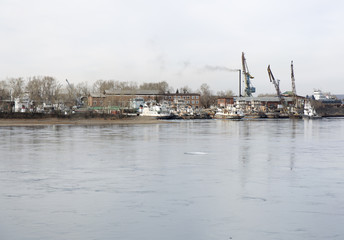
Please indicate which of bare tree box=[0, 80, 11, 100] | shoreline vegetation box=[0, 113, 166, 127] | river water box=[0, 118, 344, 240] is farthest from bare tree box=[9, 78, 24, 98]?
river water box=[0, 118, 344, 240]

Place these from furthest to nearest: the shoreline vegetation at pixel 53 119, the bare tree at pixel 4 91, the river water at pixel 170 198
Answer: the bare tree at pixel 4 91 < the shoreline vegetation at pixel 53 119 < the river water at pixel 170 198

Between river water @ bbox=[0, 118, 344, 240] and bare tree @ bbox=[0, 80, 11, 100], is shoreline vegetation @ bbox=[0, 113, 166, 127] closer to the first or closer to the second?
bare tree @ bbox=[0, 80, 11, 100]

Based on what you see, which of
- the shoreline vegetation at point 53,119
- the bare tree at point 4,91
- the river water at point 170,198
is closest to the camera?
the river water at point 170,198

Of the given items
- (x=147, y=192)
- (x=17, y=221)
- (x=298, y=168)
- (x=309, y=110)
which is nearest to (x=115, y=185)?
(x=147, y=192)

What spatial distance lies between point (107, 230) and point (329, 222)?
18.9ft

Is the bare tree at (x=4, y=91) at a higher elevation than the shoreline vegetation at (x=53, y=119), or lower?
higher

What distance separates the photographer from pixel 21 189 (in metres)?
16.4

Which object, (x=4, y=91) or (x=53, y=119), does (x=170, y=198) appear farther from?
(x=4, y=91)

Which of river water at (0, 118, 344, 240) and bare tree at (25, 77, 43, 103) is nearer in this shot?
river water at (0, 118, 344, 240)

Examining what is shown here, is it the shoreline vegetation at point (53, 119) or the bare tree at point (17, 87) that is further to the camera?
the bare tree at point (17, 87)

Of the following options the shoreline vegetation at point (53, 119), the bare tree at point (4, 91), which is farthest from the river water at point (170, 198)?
the bare tree at point (4, 91)

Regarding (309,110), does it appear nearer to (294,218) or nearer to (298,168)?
(298,168)

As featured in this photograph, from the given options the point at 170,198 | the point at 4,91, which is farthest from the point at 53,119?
the point at 170,198

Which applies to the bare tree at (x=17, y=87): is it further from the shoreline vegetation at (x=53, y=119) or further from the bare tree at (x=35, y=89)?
the shoreline vegetation at (x=53, y=119)
